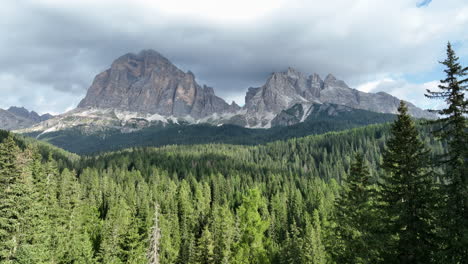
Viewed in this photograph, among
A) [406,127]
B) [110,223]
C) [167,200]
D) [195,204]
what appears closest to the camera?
[406,127]

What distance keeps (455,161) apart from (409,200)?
3.95m

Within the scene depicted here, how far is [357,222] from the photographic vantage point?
74.4 feet

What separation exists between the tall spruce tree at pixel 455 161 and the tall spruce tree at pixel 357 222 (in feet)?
16.0

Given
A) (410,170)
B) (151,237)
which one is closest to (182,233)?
(151,237)

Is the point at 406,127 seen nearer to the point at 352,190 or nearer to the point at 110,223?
the point at 352,190

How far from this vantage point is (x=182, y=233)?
73.1 metres

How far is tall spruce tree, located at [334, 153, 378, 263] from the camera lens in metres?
21.1

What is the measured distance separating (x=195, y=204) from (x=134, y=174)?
46.1 meters

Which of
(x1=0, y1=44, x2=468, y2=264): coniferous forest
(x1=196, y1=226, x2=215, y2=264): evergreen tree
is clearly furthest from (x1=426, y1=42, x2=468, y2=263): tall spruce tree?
(x1=196, y1=226, x2=215, y2=264): evergreen tree

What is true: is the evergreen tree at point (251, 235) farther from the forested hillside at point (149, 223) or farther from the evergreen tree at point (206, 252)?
the evergreen tree at point (206, 252)

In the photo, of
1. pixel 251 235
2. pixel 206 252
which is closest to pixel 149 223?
pixel 206 252

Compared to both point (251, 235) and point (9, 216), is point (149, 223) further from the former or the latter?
point (251, 235)

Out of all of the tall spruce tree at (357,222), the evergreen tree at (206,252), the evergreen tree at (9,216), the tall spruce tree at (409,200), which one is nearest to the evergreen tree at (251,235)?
the tall spruce tree at (357,222)

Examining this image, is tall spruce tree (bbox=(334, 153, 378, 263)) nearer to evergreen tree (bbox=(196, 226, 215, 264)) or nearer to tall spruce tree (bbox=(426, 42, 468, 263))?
tall spruce tree (bbox=(426, 42, 468, 263))
